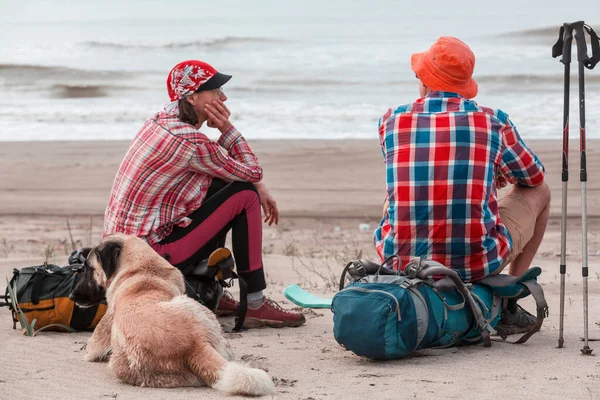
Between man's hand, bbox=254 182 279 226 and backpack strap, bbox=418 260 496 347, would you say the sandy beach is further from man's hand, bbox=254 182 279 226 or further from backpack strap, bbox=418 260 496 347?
man's hand, bbox=254 182 279 226

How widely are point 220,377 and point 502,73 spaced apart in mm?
20933

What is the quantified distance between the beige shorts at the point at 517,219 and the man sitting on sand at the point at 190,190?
1381 millimetres

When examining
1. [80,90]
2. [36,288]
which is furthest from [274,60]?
[36,288]

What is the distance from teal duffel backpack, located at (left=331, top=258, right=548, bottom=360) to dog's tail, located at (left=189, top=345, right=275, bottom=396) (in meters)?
0.64

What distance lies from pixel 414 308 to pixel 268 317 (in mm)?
1267

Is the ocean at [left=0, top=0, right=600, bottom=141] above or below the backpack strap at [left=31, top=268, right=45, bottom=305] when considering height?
above

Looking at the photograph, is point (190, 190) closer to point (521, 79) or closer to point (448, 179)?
point (448, 179)

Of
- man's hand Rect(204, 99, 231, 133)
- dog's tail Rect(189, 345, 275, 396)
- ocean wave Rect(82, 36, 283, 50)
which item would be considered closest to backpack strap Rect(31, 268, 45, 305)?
man's hand Rect(204, 99, 231, 133)

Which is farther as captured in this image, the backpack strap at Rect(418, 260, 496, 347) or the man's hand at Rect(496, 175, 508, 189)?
the man's hand at Rect(496, 175, 508, 189)

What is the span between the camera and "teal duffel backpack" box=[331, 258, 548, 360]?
415 centimetres

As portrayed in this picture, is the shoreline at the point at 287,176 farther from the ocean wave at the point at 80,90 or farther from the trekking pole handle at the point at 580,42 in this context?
the ocean wave at the point at 80,90

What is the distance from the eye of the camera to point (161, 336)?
375cm

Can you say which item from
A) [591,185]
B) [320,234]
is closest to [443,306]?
A: [320,234]

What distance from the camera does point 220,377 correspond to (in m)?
3.68
